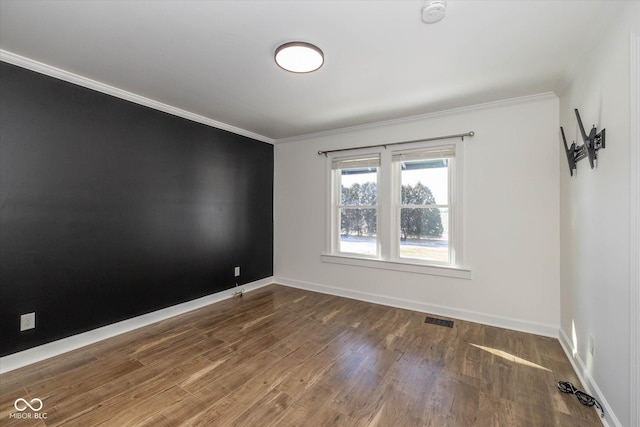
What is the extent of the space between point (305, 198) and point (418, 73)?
8.65ft

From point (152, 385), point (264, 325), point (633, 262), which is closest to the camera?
point (633, 262)

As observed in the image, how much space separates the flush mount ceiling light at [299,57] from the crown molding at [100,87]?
1848 mm

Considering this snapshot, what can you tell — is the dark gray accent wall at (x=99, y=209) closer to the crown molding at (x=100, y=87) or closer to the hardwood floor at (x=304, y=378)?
the crown molding at (x=100, y=87)

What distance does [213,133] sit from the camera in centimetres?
383

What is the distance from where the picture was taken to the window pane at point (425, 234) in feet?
11.6

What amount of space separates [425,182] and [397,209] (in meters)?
0.52

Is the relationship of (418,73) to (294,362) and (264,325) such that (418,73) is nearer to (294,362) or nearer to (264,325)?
(294,362)

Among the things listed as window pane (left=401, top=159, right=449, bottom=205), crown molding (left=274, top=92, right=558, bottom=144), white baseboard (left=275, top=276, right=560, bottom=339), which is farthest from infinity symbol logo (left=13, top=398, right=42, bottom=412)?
crown molding (left=274, top=92, right=558, bottom=144)

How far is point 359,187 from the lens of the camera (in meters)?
4.22

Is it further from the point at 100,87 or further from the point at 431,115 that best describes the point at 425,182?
the point at 100,87

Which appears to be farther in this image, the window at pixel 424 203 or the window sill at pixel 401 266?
the window at pixel 424 203

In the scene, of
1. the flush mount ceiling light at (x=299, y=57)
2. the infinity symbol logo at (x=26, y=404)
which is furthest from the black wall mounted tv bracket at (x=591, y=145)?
the infinity symbol logo at (x=26, y=404)

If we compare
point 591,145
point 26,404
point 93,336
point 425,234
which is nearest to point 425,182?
point 425,234

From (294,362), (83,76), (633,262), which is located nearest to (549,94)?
(633,262)
